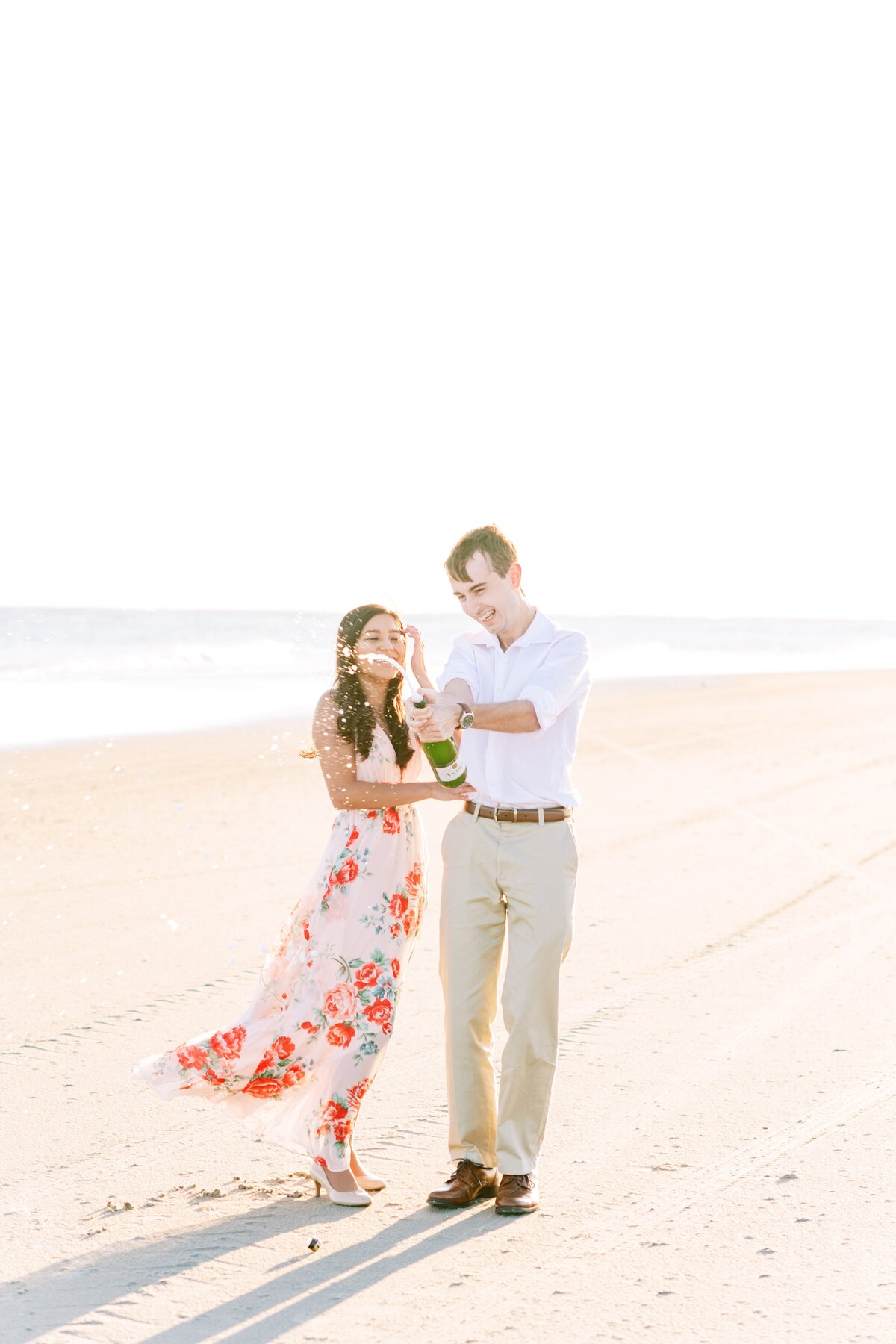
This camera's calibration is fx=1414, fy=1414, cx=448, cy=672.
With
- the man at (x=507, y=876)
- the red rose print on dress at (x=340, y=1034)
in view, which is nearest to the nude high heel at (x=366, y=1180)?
the man at (x=507, y=876)

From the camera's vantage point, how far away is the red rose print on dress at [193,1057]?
14.4ft

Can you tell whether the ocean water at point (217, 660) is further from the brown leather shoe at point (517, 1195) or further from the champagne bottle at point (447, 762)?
the brown leather shoe at point (517, 1195)

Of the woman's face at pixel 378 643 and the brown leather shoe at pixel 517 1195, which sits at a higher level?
the woman's face at pixel 378 643

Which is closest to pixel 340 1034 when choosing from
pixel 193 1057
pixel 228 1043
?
pixel 228 1043

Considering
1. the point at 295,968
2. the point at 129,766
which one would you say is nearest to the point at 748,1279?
the point at 295,968

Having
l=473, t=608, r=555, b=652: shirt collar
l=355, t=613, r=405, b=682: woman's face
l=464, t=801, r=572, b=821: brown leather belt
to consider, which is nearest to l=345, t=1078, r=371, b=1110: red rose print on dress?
l=464, t=801, r=572, b=821: brown leather belt

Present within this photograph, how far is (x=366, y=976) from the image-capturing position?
Answer: 14.8 feet

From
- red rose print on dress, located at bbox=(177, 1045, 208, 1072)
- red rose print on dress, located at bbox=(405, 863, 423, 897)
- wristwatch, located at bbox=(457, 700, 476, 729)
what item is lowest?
red rose print on dress, located at bbox=(177, 1045, 208, 1072)

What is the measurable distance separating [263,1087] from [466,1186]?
0.71 meters

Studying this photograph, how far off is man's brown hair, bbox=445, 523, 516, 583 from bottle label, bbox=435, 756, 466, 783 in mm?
576

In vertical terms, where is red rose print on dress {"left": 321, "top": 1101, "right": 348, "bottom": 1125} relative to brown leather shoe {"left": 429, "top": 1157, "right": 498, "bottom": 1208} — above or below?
above

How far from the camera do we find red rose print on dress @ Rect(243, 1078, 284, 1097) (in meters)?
4.45

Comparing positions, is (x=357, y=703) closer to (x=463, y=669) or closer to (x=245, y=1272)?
(x=463, y=669)

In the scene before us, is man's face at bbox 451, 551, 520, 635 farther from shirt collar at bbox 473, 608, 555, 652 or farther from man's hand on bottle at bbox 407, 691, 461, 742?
man's hand on bottle at bbox 407, 691, 461, 742
